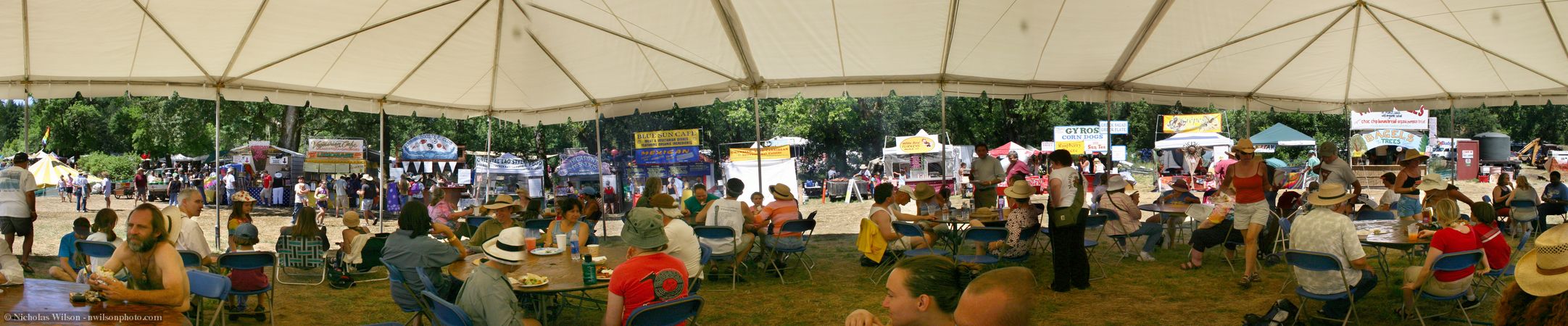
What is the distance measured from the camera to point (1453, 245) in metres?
5.33

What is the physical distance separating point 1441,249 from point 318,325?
8106 mm

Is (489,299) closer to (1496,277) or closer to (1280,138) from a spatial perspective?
(1496,277)

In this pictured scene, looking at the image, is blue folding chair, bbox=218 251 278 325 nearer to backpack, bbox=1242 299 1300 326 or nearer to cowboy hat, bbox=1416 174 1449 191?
backpack, bbox=1242 299 1300 326

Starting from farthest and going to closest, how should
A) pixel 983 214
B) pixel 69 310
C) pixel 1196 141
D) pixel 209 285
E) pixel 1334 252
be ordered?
pixel 1196 141 < pixel 983 214 < pixel 1334 252 < pixel 209 285 < pixel 69 310

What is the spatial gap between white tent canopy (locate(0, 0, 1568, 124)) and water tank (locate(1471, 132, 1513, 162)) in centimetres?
2748

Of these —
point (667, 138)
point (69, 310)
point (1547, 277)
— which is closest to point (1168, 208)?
point (1547, 277)

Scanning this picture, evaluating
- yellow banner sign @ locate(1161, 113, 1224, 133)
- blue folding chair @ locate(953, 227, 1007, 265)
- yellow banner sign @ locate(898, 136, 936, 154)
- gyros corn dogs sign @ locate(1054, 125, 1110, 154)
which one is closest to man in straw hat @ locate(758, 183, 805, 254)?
blue folding chair @ locate(953, 227, 1007, 265)

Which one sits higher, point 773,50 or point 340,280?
point 773,50

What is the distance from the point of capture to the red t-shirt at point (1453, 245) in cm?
533

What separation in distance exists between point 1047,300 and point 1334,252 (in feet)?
7.40

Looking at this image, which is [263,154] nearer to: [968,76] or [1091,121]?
[968,76]

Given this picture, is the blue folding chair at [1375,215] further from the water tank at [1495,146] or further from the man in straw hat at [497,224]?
the water tank at [1495,146]

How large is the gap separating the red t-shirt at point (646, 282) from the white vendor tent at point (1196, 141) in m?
24.3

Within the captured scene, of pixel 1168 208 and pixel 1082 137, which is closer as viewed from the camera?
pixel 1168 208
